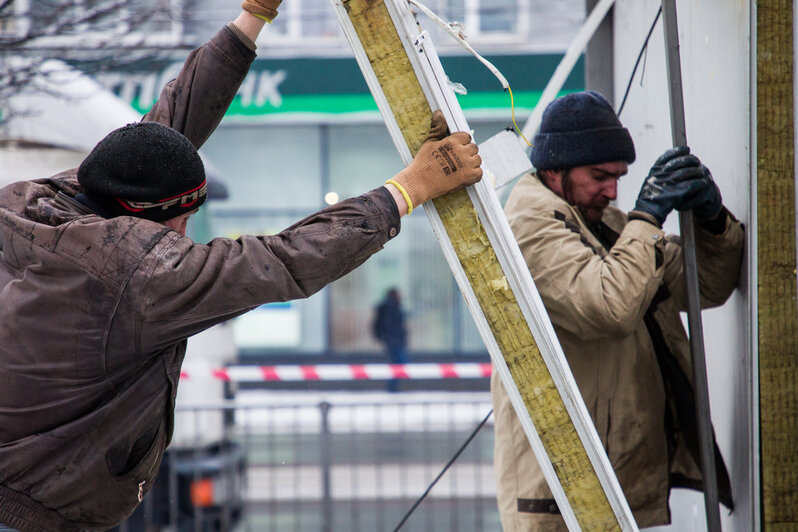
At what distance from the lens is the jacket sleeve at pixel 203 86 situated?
2.33 metres

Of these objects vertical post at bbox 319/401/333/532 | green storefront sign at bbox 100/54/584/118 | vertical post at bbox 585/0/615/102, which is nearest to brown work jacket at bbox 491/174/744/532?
vertical post at bbox 585/0/615/102

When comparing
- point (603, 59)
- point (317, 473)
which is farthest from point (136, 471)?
point (317, 473)

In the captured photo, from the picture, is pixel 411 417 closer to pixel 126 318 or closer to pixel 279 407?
pixel 279 407

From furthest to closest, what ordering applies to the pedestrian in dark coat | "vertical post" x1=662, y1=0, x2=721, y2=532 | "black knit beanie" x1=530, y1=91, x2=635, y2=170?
the pedestrian in dark coat < "black knit beanie" x1=530, y1=91, x2=635, y2=170 < "vertical post" x1=662, y1=0, x2=721, y2=532

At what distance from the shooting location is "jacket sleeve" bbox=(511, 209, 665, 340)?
7.54ft

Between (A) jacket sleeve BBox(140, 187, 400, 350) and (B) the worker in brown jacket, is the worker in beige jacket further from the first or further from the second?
(A) jacket sleeve BBox(140, 187, 400, 350)

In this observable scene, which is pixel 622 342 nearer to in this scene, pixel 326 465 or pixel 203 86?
pixel 203 86

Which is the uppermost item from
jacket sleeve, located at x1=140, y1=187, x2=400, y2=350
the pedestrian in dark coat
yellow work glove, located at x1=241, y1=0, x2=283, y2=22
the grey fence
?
yellow work glove, located at x1=241, y1=0, x2=283, y2=22

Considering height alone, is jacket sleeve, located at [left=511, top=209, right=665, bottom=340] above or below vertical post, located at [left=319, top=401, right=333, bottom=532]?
above

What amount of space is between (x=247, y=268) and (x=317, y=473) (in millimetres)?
4318

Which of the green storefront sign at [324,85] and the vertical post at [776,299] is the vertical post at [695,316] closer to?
the vertical post at [776,299]

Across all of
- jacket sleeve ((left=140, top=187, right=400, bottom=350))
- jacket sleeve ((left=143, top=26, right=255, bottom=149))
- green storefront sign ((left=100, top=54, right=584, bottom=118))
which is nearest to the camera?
jacket sleeve ((left=140, top=187, right=400, bottom=350))

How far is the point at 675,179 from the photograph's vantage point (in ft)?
7.36

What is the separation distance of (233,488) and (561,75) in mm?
3962
